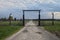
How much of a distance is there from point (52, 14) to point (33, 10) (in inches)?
330

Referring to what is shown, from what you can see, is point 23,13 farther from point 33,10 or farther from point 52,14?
point 52,14

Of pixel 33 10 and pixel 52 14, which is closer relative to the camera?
pixel 33 10

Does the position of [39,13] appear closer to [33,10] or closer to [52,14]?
[33,10]

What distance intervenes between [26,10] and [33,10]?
2.18 metres

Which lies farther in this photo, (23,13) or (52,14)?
(52,14)

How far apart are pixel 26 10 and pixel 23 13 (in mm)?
2707

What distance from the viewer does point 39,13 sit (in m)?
60.1

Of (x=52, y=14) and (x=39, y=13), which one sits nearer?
(x=39, y=13)

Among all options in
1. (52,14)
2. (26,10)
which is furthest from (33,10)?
(52,14)

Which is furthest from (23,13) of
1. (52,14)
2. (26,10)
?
(52,14)

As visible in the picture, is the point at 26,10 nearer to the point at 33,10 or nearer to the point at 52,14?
the point at 33,10

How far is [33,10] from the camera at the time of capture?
201 feet

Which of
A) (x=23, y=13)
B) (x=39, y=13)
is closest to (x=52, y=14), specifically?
(x=39, y=13)

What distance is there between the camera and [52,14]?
6662 cm
